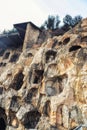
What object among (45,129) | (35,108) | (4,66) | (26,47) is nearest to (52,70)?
(35,108)

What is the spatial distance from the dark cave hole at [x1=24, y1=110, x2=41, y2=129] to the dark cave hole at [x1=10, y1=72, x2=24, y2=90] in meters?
3.81

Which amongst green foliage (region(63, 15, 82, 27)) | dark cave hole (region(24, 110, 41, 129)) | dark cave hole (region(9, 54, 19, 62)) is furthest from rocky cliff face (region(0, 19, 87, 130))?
green foliage (region(63, 15, 82, 27))

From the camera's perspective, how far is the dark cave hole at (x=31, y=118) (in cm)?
1673

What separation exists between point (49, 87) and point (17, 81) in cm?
415

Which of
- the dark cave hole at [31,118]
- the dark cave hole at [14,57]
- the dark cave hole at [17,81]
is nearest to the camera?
the dark cave hole at [31,118]

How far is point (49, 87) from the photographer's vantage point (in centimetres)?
1742

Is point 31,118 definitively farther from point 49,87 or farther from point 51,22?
point 51,22

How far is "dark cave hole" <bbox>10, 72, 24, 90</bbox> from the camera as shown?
67.0 feet

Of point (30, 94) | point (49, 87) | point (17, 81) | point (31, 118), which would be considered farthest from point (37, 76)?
point (31, 118)

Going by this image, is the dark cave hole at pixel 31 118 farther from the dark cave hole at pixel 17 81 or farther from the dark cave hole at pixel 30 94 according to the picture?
the dark cave hole at pixel 17 81

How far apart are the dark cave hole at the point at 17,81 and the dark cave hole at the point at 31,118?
12.5 ft

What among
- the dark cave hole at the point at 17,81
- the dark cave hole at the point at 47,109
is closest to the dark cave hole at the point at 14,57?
the dark cave hole at the point at 17,81

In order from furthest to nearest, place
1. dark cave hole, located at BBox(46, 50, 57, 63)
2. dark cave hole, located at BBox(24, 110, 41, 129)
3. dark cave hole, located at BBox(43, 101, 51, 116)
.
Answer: dark cave hole, located at BBox(46, 50, 57, 63) < dark cave hole, located at BBox(24, 110, 41, 129) < dark cave hole, located at BBox(43, 101, 51, 116)

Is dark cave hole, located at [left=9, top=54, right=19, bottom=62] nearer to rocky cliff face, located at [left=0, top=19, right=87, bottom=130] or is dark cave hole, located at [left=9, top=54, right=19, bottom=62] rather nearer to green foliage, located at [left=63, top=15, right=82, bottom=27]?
rocky cliff face, located at [left=0, top=19, right=87, bottom=130]
